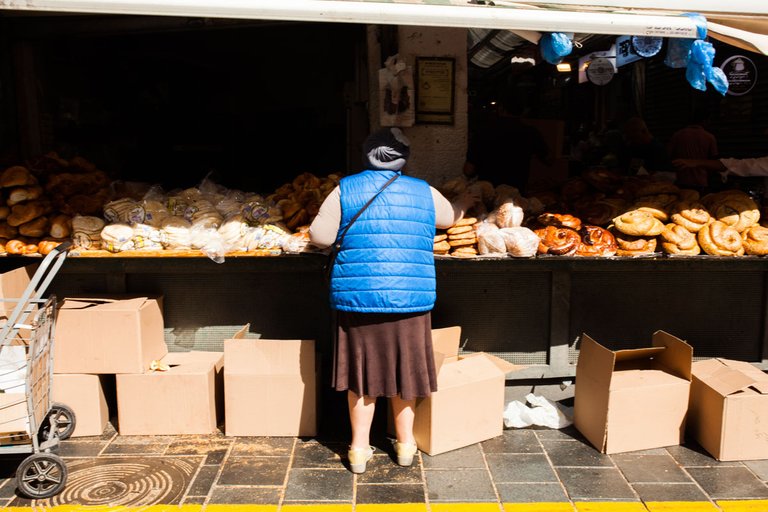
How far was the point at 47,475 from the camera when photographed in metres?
4.01

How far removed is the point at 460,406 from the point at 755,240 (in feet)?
7.93

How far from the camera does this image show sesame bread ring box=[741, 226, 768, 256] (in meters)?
4.90

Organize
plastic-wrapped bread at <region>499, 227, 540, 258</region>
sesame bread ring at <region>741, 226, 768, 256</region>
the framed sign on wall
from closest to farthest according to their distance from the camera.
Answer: plastic-wrapped bread at <region>499, 227, 540, 258</region>
sesame bread ring at <region>741, 226, 768, 256</region>
the framed sign on wall

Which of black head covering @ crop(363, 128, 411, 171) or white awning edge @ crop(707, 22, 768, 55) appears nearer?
black head covering @ crop(363, 128, 411, 171)

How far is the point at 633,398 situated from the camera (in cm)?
448

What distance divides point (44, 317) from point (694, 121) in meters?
5.89

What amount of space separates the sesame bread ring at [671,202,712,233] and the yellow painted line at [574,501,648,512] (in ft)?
6.74

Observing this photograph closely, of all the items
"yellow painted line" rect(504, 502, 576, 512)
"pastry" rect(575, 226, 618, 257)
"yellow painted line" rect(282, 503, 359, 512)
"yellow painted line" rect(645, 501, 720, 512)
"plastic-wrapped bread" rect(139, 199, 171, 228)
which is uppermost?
"plastic-wrapped bread" rect(139, 199, 171, 228)

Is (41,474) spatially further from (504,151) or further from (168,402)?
(504,151)

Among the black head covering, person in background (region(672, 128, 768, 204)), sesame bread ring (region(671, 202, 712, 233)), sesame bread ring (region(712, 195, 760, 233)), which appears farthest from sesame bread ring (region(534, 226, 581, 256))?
person in background (region(672, 128, 768, 204))

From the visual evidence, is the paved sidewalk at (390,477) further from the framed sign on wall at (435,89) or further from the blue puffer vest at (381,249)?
the framed sign on wall at (435,89)

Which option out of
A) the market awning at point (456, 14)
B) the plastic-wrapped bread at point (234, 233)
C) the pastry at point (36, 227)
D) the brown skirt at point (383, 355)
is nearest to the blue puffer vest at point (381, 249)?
the brown skirt at point (383, 355)

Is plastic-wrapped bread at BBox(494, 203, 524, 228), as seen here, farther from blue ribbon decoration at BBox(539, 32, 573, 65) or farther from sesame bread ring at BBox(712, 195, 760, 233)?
sesame bread ring at BBox(712, 195, 760, 233)

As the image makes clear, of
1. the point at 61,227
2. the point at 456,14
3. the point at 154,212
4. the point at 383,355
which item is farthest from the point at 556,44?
the point at 61,227
